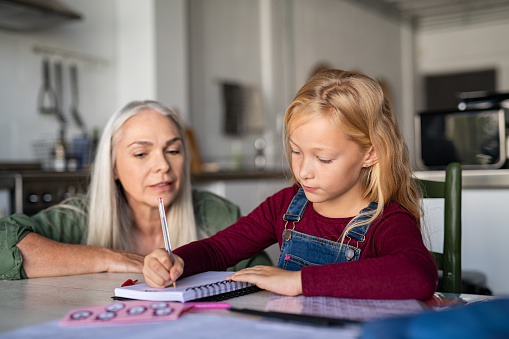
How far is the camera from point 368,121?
135cm

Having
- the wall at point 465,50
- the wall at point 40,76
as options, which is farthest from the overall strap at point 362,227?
the wall at point 465,50

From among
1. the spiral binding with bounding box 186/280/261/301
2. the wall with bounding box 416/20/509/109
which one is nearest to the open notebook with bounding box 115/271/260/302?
the spiral binding with bounding box 186/280/261/301

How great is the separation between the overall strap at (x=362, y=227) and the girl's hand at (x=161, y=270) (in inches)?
16.0

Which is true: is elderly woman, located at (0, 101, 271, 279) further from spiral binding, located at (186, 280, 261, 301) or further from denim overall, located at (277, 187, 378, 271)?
spiral binding, located at (186, 280, 261, 301)

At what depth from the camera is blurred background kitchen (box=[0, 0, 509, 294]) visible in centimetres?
260

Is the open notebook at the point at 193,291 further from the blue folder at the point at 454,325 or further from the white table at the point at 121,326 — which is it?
the blue folder at the point at 454,325

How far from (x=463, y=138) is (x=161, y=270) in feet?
6.37

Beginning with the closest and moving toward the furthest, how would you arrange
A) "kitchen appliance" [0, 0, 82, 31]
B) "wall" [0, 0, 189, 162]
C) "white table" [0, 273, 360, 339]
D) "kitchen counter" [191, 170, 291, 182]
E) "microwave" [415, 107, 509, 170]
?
"white table" [0, 273, 360, 339] < "microwave" [415, 107, 509, 170] < "kitchen appliance" [0, 0, 82, 31] < "wall" [0, 0, 189, 162] < "kitchen counter" [191, 170, 291, 182]

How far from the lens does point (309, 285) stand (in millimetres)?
1040

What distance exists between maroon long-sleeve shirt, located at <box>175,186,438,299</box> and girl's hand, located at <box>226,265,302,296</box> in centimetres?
2

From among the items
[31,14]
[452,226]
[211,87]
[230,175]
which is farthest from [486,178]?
[211,87]

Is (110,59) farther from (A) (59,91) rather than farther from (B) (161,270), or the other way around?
(B) (161,270)

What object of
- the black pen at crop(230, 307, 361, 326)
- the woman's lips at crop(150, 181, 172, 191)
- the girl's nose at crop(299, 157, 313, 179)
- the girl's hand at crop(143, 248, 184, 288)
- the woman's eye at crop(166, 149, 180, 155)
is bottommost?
the black pen at crop(230, 307, 361, 326)

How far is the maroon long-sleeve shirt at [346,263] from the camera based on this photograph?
102cm
